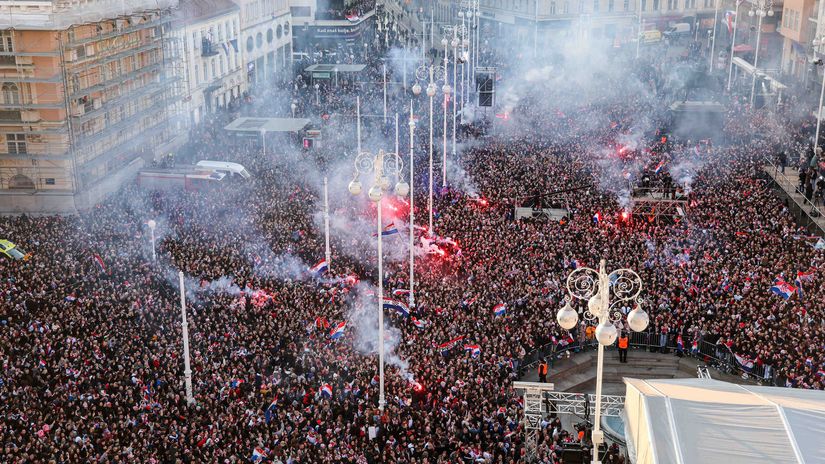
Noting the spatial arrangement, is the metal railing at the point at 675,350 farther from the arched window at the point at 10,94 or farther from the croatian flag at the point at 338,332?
the arched window at the point at 10,94

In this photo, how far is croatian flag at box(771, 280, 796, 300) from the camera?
29.1 meters

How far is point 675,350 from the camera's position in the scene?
29625 mm

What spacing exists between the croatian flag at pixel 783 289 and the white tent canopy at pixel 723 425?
36.6ft

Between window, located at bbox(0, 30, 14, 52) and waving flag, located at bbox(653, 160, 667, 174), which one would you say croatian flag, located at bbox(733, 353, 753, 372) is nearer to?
waving flag, located at bbox(653, 160, 667, 174)

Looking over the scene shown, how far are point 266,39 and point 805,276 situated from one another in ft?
189

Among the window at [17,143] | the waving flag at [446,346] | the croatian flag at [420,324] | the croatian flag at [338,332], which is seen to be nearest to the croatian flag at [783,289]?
the waving flag at [446,346]

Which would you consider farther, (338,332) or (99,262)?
(99,262)

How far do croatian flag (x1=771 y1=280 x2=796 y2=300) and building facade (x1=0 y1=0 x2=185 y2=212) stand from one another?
30660 millimetres

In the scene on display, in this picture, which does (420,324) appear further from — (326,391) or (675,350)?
(675,350)

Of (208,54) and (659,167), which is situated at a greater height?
(208,54)

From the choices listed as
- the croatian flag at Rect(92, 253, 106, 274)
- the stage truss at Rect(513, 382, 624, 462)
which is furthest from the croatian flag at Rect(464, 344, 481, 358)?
the croatian flag at Rect(92, 253, 106, 274)

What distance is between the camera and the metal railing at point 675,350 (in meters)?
27.5

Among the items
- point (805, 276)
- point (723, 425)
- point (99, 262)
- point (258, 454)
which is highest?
point (723, 425)

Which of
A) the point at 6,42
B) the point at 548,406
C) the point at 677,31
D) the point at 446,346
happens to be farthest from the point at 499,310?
the point at 677,31
